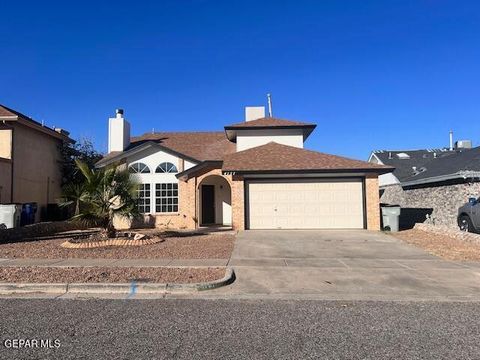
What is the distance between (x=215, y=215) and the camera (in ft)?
74.5

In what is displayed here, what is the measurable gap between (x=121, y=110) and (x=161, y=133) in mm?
3380

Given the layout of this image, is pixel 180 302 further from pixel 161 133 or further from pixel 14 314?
pixel 161 133

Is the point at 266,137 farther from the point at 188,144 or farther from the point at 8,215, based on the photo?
the point at 8,215

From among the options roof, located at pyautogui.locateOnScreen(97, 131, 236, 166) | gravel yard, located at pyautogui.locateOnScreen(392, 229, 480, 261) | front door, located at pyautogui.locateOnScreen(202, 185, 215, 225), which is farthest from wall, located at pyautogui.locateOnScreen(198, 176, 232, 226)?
gravel yard, located at pyautogui.locateOnScreen(392, 229, 480, 261)

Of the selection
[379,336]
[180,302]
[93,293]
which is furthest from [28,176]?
[379,336]

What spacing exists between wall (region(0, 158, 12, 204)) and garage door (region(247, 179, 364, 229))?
11.2 meters

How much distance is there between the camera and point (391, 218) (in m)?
18.0

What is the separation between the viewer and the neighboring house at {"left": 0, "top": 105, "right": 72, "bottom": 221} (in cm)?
1956

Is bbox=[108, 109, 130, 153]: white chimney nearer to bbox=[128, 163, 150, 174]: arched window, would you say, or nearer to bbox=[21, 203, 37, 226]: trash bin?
bbox=[128, 163, 150, 174]: arched window

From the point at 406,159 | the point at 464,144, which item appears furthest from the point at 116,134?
the point at 464,144

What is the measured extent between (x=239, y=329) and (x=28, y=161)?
1935 centimetres

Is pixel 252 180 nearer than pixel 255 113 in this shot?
Yes

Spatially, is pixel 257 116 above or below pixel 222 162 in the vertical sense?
above

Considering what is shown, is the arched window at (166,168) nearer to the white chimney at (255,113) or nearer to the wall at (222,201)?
the wall at (222,201)
